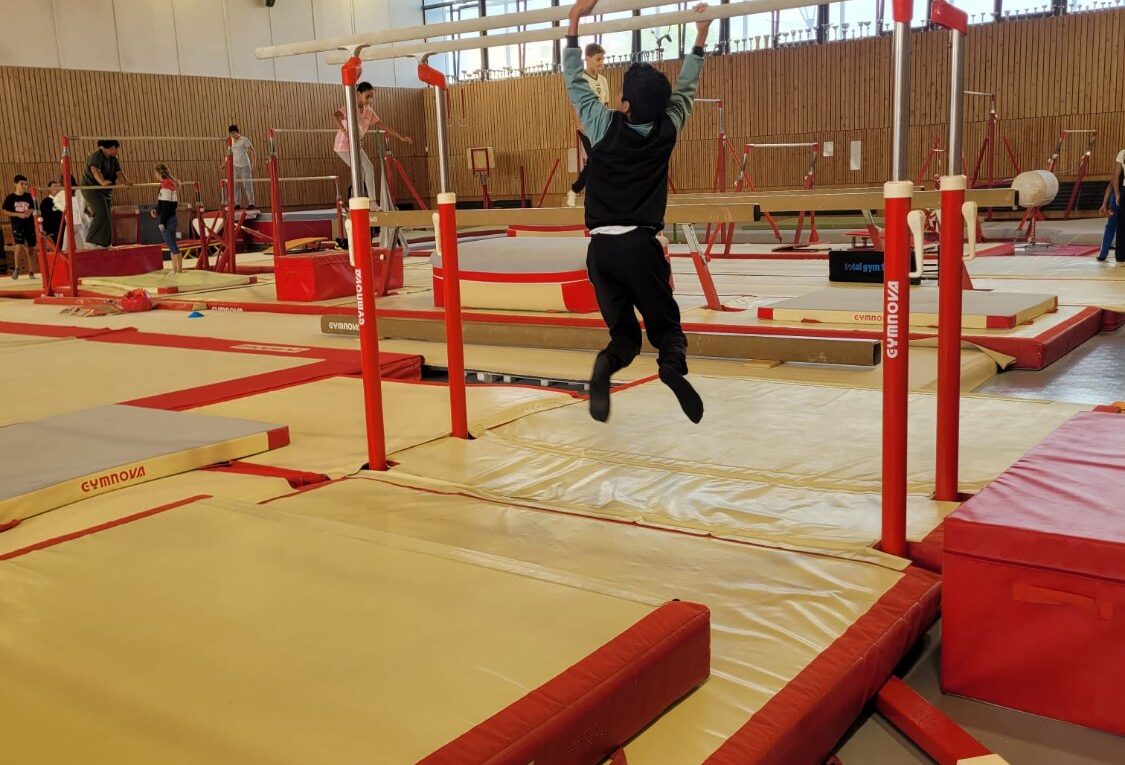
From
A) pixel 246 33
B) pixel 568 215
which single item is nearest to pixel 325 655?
pixel 568 215

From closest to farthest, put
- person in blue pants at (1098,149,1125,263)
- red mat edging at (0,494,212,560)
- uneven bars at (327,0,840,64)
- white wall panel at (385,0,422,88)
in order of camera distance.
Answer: red mat edging at (0,494,212,560), uneven bars at (327,0,840,64), person in blue pants at (1098,149,1125,263), white wall panel at (385,0,422,88)

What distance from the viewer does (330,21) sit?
20484 mm

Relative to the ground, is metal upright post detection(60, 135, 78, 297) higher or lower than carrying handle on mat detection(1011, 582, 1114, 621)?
higher

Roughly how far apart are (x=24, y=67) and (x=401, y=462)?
52.7ft

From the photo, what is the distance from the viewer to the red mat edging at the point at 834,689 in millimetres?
1786

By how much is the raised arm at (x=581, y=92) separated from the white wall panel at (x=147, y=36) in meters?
17.0

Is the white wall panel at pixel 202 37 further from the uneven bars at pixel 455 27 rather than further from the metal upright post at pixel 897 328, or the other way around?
the metal upright post at pixel 897 328

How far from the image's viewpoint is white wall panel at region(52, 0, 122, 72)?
16.8 meters

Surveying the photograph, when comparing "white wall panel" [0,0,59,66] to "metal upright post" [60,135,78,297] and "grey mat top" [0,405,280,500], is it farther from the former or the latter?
"grey mat top" [0,405,280,500]

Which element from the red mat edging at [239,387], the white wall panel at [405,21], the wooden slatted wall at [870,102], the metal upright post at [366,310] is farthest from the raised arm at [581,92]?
the white wall panel at [405,21]

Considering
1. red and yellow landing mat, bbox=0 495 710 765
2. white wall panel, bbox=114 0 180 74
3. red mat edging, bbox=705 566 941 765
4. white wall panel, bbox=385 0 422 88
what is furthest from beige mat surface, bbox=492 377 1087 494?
white wall panel, bbox=385 0 422 88

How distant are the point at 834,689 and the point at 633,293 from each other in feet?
5.52

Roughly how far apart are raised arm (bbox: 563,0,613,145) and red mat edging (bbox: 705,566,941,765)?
169cm

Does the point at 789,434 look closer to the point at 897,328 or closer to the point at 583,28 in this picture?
the point at 897,328
